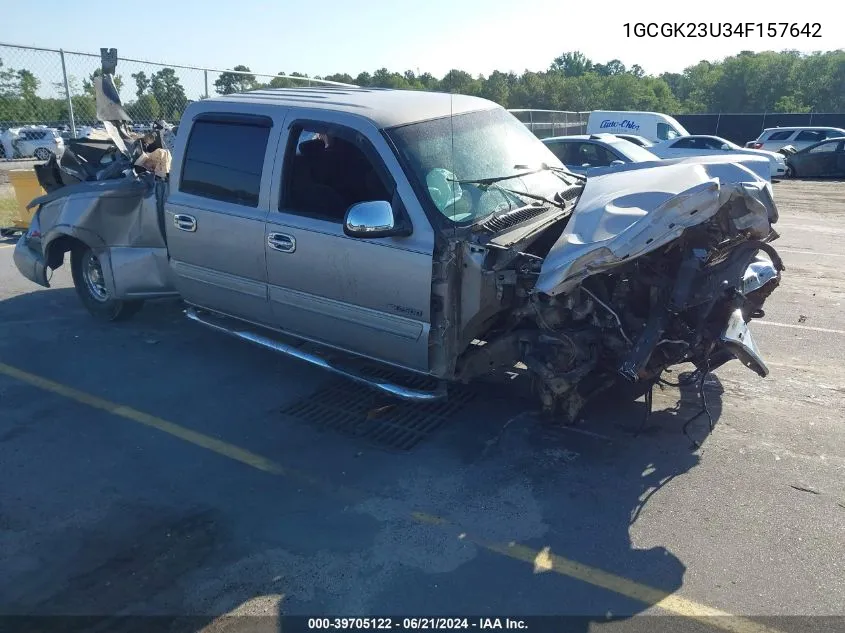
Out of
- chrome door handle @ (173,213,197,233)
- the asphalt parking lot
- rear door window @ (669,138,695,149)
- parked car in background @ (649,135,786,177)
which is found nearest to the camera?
the asphalt parking lot

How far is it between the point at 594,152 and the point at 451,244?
374 inches

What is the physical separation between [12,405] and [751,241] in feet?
17.7

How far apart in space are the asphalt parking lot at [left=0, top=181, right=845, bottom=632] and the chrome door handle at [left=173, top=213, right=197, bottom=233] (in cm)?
124

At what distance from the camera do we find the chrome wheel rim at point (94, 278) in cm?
691

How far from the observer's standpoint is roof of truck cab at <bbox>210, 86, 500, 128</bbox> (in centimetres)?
470

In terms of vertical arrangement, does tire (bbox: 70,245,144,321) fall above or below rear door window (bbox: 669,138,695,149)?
below

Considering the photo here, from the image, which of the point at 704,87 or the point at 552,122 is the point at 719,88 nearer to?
the point at 704,87

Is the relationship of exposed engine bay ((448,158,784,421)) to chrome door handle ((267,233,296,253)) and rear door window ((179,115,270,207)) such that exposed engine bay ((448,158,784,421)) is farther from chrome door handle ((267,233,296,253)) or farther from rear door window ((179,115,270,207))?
rear door window ((179,115,270,207))

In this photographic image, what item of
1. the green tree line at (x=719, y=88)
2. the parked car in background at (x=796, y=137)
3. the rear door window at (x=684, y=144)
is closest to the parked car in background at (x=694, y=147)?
the rear door window at (x=684, y=144)

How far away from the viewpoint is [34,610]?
3.15 metres

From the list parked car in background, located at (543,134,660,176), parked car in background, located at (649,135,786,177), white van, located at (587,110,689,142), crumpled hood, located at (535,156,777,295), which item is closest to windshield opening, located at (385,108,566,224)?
crumpled hood, located at (535,156,777,295)

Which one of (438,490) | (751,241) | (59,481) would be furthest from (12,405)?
(751,241)

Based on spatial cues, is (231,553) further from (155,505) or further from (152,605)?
(155,505)

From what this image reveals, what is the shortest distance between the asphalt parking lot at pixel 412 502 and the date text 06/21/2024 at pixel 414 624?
52 millimetres
